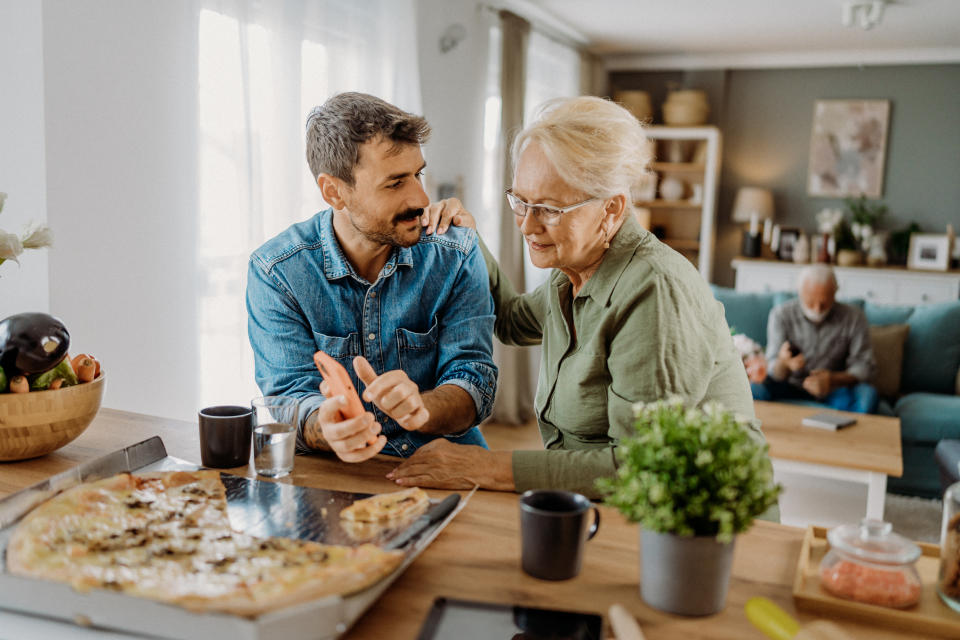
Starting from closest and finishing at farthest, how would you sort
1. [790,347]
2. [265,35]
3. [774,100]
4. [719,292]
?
[265,35], [790,347], [719,292], [774,100]

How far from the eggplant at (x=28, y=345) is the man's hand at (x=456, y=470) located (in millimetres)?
599

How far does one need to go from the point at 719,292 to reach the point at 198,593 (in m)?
4.20

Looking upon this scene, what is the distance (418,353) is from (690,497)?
90cm

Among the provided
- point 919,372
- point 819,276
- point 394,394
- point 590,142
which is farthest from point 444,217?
point 919,372

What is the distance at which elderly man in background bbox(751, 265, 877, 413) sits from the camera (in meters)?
3.93

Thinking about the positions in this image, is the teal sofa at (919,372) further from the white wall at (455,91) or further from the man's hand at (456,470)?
the man's hand at (456,470)

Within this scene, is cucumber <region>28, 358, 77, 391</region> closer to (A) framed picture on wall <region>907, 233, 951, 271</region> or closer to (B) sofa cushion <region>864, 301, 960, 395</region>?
(B) sofa cushion <region>864, 301, 960, 395</region>

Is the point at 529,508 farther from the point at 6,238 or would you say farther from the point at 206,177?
the point at 206,177

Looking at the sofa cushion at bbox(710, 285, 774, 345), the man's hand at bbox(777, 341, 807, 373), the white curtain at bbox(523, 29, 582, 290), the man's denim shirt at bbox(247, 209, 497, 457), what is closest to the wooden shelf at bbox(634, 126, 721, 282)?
the white curtain at bbox(523, 29, 582, 290)

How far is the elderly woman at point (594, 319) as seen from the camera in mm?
Answer: 1221

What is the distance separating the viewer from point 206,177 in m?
2.59

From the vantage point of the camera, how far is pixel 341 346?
1575mm

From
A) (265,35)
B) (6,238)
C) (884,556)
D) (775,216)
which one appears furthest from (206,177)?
(775,216)

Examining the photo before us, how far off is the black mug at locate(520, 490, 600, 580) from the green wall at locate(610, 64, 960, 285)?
6.35 meters
